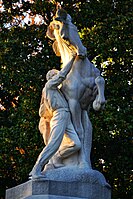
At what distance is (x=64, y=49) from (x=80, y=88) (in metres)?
0.93

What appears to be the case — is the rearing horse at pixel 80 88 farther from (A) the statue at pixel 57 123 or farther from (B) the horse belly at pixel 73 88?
(A) the statue at pixel 57 123

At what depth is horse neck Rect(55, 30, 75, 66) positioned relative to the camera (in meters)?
10.8

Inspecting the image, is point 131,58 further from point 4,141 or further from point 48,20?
point 4,141

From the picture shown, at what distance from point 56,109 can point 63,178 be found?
131 cm

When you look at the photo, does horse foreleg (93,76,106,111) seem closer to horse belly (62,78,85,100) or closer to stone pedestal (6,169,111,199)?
horse belly (62,78,85,100)

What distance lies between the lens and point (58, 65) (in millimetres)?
19688

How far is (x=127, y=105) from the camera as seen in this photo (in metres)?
18.4

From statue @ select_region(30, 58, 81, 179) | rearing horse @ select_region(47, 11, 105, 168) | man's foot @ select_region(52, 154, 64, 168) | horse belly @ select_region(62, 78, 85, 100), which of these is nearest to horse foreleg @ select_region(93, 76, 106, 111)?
rearing horse @ select_region(47, 11, 105, 168)

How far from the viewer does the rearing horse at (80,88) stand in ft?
33.7

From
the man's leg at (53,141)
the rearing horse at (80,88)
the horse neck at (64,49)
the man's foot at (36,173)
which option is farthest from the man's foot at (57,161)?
the horse neck at (64,49)

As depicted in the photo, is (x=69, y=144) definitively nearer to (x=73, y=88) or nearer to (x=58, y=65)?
(x=73, y=88)

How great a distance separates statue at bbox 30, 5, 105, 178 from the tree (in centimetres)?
702

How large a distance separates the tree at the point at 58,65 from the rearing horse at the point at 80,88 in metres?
6.99

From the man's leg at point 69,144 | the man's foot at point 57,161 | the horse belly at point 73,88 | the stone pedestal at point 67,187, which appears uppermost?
the horse belly at point 73,88
